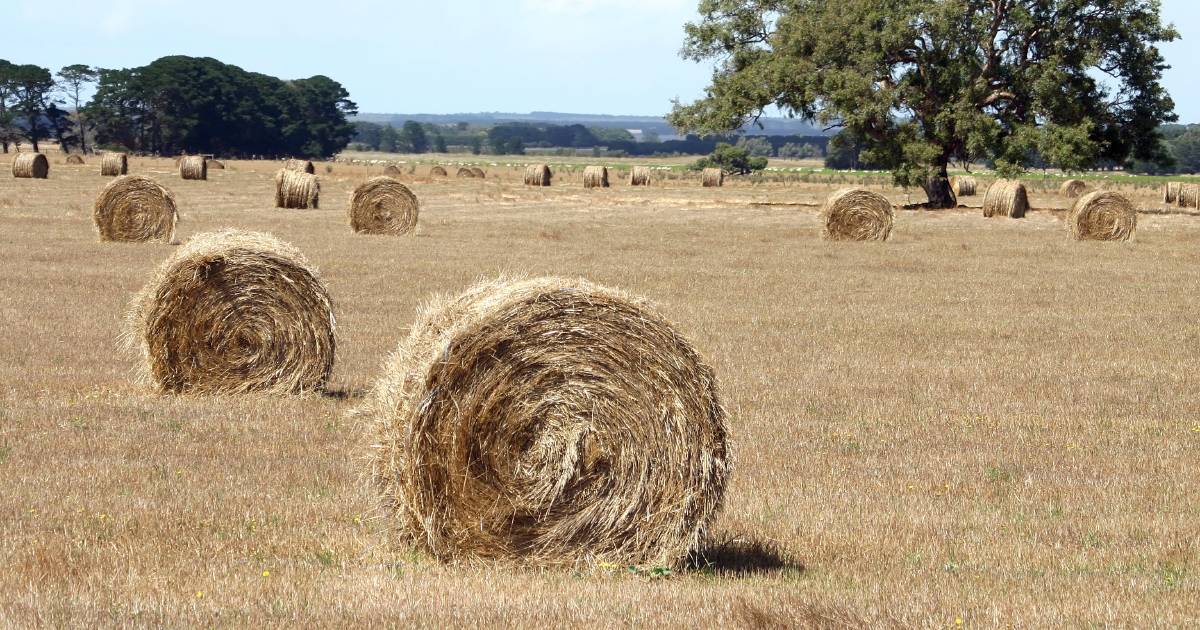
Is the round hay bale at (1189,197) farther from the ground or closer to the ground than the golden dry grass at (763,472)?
farther from the ground

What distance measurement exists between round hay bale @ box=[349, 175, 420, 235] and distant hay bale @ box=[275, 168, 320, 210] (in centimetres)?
884

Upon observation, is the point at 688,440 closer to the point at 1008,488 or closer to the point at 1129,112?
the point at 1008,488

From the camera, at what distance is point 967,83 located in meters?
47.1

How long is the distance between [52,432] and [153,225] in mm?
20168

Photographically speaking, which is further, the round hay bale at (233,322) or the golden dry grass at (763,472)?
the round hay bale at (233,322)

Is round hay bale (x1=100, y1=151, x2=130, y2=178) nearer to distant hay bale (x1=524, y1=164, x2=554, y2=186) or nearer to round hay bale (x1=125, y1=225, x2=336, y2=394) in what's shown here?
distant hay bale (x1=524, y1=164, x2=554, y2=186)

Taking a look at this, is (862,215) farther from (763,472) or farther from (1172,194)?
(1172,194)

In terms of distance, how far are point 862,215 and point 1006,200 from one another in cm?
1147

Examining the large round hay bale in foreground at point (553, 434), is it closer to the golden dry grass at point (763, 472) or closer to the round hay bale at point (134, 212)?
the golden dry grass at point (763, 472)

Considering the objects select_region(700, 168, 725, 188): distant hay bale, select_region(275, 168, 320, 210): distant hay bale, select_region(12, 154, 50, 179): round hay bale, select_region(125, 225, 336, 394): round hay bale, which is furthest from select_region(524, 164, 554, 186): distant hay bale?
select_region(125, 225, 336, 394): round hay bale

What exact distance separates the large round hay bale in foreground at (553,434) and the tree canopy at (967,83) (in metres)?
39.4

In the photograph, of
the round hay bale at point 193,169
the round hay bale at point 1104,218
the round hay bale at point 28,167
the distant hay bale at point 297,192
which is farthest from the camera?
the round hay bale at point 193,169

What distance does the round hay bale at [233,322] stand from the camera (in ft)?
42.0

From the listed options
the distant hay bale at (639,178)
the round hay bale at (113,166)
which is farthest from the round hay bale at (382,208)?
the distant hay bale at (639,178)
